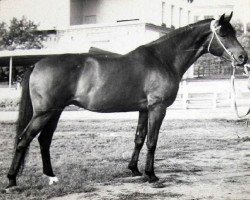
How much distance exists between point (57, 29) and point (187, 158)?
10.5ft

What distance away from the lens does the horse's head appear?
378 cm

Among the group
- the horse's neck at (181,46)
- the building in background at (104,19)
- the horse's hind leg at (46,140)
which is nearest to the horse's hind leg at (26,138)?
the horse's hind leg at (46,140)

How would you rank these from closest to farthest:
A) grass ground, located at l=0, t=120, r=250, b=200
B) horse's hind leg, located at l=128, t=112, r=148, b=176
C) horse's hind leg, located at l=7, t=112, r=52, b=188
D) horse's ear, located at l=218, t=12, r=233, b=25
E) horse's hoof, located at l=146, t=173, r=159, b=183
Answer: grass ground, located at l=0, t=120, r=250, b=200
horse's hind leg, located at l=7, t=112, r=52, b=188
horse's ear, located at l=218, t=12, r=233, b=25
horse's hoof, located at l=146, t=173, r=159, b=183
horse's hind leg, located at l=128, t=112, r=148, b=176

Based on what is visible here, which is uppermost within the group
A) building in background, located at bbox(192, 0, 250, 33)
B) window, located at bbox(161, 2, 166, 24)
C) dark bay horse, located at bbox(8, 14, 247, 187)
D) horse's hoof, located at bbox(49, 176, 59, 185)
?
window, located at bbox(161, 2, 166, 24)

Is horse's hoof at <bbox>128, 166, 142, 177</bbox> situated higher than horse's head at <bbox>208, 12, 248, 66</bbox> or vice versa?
horse's head at <bbox>208, 12, 248, 66</bbox>

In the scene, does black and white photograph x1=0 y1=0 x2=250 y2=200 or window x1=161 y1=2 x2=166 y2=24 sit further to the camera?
window x1=161 y1=2 x2=166 y2=24

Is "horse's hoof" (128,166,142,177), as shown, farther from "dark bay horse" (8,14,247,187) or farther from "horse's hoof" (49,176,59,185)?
"horse's hoof" (49,176,59,185)

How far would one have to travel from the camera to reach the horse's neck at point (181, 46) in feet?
13.0

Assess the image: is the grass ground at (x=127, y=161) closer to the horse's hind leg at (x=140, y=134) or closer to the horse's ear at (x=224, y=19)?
the horse's hind leg at (x=140, y=134)

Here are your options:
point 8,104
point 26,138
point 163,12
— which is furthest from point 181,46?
point 8,104

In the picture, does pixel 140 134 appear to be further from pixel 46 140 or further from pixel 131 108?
pixel 46 140

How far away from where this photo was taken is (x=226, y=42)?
382cm

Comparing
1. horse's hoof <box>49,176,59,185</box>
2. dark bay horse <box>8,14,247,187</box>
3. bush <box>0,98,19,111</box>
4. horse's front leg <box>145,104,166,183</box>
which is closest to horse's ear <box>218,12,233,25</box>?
dark bay horse <box>8,14,247,187</box>

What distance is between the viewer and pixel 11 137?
228 inches
